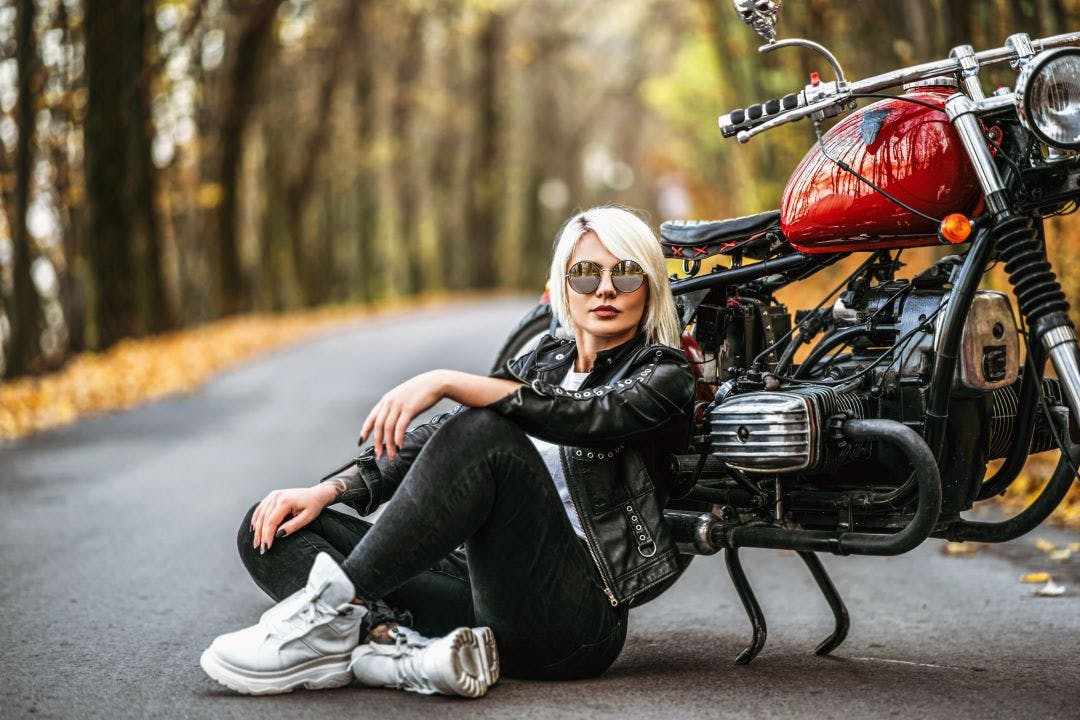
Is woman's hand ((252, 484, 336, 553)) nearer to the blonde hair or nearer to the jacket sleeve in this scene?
the jacket sleeve

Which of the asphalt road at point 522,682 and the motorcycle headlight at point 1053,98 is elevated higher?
the motorcycle headlight at point 1053,98

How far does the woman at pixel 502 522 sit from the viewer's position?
370 centimetres

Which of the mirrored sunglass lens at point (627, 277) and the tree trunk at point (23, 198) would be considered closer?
the mirrored sunglass lens at point (627, 277)

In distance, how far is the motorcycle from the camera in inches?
142

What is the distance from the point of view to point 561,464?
3953mm

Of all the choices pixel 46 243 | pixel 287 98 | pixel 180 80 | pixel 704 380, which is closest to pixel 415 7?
pixel 287 98

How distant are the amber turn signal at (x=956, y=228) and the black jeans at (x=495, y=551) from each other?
1312mm

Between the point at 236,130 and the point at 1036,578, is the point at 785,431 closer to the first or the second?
the point at 1036,578

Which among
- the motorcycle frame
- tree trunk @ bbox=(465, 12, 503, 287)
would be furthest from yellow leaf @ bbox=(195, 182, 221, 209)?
the motorcycle frame

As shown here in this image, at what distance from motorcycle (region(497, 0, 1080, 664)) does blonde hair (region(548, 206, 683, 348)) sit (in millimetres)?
295

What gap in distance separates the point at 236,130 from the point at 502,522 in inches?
917

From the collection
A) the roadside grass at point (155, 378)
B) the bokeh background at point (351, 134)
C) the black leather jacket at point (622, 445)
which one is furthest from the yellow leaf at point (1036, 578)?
the bokeh background at point (351, 134)

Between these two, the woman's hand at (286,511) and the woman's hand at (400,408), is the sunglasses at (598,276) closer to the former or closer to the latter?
the woman's hand at (400,408)

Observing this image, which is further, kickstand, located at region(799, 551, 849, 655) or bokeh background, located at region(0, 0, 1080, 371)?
bokeh background, located at region(0, 0, 1080, 371)
